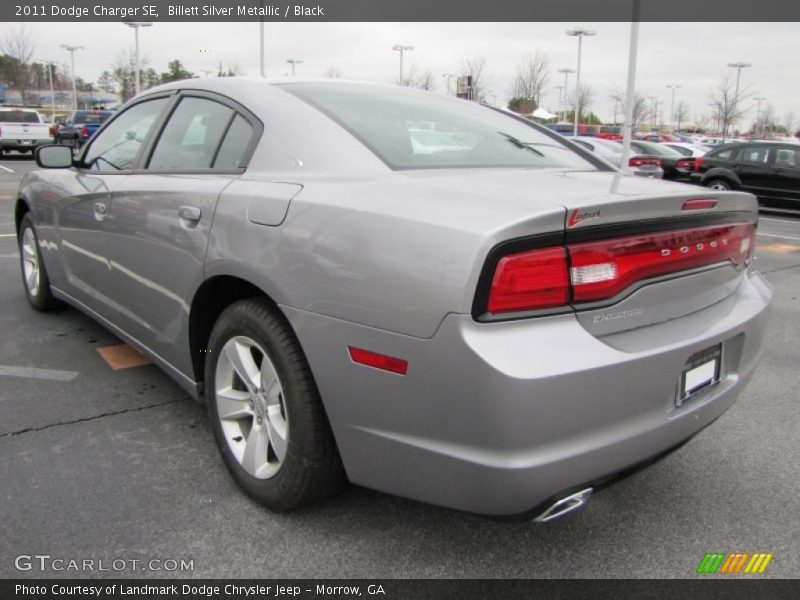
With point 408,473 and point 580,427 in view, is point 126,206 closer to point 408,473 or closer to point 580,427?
point 408,473

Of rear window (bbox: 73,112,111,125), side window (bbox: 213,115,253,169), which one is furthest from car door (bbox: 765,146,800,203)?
rear window (bbox: 73,112,111,125)

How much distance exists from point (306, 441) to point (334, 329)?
401 mm

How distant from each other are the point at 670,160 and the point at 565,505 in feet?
60.6

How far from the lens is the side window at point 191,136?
111 inches

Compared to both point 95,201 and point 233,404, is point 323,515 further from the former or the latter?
point 95,201

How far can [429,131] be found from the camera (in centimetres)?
270

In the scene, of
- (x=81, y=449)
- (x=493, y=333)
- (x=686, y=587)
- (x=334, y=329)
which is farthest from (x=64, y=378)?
(x=686, y=587)

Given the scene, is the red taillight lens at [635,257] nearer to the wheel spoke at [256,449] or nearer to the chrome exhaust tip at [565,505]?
the chrome exhaust tip at [565,505]

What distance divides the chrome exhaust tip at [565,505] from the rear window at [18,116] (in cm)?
2750

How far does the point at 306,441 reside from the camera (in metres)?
2.11

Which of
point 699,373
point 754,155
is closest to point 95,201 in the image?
point 699,373

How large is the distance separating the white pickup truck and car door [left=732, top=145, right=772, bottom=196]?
2183cm

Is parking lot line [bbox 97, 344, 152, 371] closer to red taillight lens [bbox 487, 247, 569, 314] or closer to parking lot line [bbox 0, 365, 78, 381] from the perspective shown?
parking lot line [bbox 0, 365, 78, 381]

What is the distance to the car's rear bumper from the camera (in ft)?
5.53
